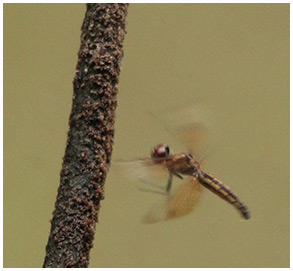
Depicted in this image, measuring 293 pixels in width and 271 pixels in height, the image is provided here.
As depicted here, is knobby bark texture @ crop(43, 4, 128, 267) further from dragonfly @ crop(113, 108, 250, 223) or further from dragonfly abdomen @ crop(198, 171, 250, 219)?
dragonfly abdomen @ crop(198, 171, 250, 219)

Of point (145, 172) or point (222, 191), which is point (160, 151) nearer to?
point (145, 172)

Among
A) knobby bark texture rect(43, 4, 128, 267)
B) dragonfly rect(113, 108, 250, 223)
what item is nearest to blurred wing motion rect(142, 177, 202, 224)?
dragonfly rect(113, 108, 250, 223)

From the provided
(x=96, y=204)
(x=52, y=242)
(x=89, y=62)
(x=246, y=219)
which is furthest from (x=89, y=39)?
(x=246, y=219)

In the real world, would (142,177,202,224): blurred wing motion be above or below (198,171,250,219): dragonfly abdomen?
below

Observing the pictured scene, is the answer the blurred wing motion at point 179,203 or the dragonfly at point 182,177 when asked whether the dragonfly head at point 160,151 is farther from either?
the blurred wing motion at point 179,203

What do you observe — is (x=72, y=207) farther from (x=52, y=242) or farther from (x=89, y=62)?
(x=89, y=62)

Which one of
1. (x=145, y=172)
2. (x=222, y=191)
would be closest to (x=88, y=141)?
(x=145, y=172)
